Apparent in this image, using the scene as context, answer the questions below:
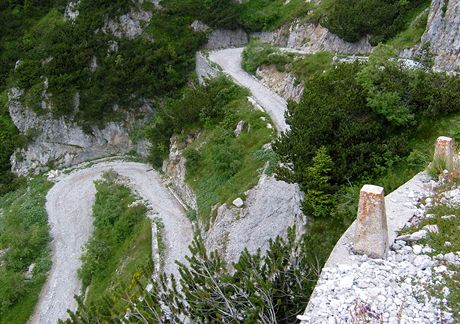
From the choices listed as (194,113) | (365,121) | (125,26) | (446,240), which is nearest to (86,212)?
(194,113)

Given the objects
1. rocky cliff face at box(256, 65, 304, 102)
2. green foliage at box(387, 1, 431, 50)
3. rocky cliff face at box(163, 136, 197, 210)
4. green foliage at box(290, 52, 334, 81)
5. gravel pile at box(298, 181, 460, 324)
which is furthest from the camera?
rocky cliff face at box(256, 65, 304, 102)

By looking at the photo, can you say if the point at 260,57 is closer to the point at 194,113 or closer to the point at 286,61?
the point at 286,61

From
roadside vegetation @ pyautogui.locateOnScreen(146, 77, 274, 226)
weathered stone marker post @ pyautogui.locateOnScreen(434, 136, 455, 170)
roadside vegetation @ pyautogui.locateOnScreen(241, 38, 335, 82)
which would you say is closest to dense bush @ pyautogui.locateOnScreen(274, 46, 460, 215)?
weathered stone marker post @ pyautogui.locateOnScreen(434, 136, 455, 170)

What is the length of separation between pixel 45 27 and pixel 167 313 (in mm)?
45997

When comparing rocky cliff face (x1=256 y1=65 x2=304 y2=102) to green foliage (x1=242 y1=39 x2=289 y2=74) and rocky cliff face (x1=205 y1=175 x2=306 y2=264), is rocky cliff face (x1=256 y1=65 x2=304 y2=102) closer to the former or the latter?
green foliage (x1=242 y1=39 x2=289 y2=74)

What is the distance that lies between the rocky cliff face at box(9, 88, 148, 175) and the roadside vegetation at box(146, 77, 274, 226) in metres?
6.17

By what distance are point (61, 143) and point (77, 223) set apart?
13.1 meters

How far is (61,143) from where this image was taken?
42.1 meters

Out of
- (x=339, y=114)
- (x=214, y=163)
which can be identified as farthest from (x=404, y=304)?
(x=214, y=163)

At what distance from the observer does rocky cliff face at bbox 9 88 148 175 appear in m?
41.6

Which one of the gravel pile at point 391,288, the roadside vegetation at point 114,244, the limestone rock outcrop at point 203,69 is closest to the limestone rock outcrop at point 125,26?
the limestone rock outcrop at point 203,69

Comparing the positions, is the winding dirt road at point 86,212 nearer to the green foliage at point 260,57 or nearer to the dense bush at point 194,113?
the green foliage at point 260,57

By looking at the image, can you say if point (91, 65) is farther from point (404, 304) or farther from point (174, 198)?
point (404, 304)

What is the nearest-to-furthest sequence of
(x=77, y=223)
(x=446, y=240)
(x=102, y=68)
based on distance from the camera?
(x=446, y=240) < (x=77, y=223) < (x=102, y=68)
